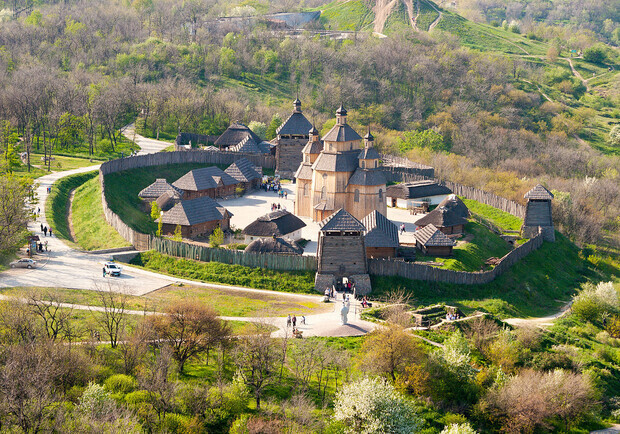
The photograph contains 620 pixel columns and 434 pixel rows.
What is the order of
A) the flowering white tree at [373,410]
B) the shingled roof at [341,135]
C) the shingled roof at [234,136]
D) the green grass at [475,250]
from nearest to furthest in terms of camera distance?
the flowering white tree at [373,410] < the green grass at [475,250] < the shingled roof at [341,135] < the shingled roof at [234,136]

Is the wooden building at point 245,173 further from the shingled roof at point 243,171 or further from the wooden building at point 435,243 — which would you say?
the wooden building at point 435,243

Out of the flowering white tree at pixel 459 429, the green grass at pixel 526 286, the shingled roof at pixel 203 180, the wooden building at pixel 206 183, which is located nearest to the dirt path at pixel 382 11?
the wooden building at pixel 206 183

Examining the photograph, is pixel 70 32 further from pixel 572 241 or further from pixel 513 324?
pixel 513 324

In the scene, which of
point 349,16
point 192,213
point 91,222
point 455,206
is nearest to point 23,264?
point 91,222

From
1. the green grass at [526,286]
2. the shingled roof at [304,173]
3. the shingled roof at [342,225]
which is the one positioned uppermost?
the shingled roof at [304,173]

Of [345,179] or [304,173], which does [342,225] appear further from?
[304,173]

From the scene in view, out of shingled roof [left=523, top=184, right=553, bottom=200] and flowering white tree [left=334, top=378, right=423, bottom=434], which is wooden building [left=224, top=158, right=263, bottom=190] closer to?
shingled roof [left=523, top=184, right=553, bottom=200]

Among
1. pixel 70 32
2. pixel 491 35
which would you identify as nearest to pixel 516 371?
pixel 70 32

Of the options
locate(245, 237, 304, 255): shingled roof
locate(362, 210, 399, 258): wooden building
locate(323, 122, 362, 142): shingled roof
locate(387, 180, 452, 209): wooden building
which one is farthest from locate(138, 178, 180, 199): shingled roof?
locate(387, 180, 452, 209): wooden building
